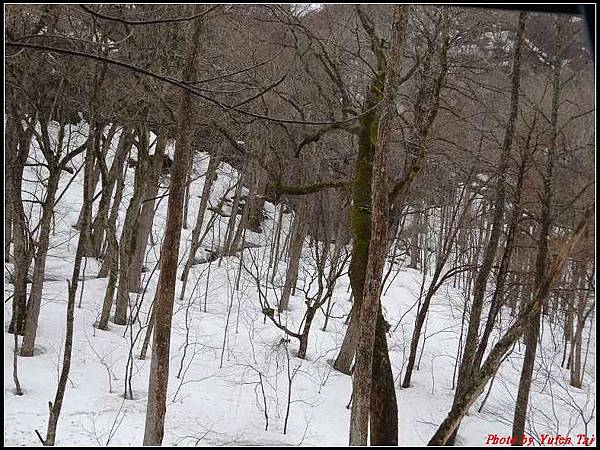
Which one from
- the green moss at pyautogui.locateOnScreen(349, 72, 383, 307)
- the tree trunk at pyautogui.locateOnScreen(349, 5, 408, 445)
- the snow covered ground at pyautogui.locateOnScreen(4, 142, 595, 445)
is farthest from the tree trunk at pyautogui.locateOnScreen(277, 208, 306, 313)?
the tree trunk at pyautogui.locateOnScreen(349, 5, 408, 445)

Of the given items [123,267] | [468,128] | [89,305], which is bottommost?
[89,305]

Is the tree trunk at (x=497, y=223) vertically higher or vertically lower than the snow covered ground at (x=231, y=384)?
higher

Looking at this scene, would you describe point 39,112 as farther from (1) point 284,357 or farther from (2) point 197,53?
(1) point 284,357

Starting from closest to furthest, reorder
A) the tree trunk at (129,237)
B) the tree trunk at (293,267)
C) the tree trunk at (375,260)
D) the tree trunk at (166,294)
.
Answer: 1. the tree trunk at (375,260)
2. the tree trunk at (166,294)
3. the tree trunk at (129,237)
4. the tree trunk at (293,267)

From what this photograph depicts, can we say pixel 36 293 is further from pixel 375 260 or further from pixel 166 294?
pixel 375 260

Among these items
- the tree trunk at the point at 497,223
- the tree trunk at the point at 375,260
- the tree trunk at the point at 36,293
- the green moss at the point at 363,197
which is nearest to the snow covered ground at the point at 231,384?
the tree trunk at the point at 36,293

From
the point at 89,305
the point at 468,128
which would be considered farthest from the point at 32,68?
the point at 468,128

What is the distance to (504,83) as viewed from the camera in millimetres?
6953

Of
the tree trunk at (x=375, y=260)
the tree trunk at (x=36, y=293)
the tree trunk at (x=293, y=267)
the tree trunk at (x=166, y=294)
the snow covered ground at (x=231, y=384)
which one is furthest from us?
the tree trunk at (x=293, y=267)

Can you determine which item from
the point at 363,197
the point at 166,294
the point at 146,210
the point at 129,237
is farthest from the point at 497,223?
the point at 129,237

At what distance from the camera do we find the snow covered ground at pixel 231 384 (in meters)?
6.59

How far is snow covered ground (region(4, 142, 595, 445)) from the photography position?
21.6 feet

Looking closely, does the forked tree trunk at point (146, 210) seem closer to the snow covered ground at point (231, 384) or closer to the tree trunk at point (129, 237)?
the tree trunk at point (129, 237)

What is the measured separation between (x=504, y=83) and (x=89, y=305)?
7.97 metres
